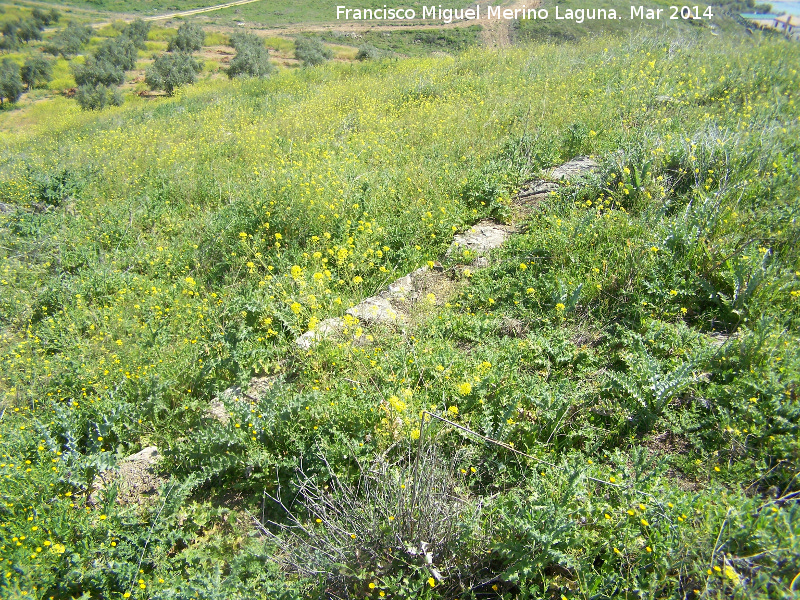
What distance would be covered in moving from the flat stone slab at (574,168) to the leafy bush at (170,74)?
23.5m

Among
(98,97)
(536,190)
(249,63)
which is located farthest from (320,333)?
(98,97)

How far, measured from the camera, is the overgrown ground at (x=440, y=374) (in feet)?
7.43

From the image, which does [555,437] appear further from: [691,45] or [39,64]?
[39,64]

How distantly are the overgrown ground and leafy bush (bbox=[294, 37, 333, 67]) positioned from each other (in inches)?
923

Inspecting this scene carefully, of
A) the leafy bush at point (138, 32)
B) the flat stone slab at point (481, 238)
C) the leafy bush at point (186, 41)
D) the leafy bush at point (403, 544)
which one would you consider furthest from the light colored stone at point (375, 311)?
the leafy bush at point (138, 32)

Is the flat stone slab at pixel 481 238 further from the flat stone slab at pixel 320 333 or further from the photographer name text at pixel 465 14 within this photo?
the photographer name text at pixel 465 14

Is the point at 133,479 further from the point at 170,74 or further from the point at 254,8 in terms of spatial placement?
the point at 254,8

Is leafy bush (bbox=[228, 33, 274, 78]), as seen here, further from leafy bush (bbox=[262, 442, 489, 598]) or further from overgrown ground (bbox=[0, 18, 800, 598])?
leafy bush (bbox=[262, 442, 489, 598])

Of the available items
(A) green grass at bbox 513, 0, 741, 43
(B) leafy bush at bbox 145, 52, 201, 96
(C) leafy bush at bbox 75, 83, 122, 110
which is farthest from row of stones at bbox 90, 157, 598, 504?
(A) green grass at bbox 513, 0, 741, 43

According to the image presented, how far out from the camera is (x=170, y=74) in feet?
77.7

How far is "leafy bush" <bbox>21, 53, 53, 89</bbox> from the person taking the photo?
2714cm

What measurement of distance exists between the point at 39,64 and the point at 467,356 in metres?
36.2

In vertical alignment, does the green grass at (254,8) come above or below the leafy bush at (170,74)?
above

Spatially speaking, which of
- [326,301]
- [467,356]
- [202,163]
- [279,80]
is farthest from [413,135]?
[279,80]
